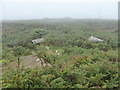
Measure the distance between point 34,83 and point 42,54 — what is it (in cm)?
291

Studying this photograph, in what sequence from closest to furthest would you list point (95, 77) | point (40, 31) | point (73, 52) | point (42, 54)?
point (95, 77)
point (42, 54)
point (73, 52)
point (40, 31)

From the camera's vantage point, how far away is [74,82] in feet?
14.8

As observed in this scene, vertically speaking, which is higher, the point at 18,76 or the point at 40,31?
the point at 40,31

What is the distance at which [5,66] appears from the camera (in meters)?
6.45

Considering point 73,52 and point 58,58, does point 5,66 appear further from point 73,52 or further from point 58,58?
point 73,52

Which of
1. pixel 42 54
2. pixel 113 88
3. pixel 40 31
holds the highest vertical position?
pixel 40 31

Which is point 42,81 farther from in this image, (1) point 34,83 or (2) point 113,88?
(2) point 113,88

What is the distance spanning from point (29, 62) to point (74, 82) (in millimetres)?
2764

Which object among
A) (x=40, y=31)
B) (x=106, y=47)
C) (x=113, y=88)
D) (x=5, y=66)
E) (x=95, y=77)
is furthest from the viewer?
(x=40, y=31)

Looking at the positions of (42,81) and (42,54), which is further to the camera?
(42,54)

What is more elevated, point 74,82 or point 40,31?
point 40,31

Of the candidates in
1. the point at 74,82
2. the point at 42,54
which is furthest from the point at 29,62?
the point at 74,82

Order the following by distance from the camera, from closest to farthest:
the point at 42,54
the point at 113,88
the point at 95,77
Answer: the point at 113,88 → the point at 95,77 → the point at 42,54

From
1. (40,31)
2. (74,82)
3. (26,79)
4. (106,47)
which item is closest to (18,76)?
(26,79)
